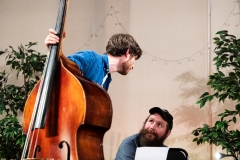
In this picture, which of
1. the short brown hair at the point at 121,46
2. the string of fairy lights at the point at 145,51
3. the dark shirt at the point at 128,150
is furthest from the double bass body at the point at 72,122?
the string of fairy lights at the point at 145,51

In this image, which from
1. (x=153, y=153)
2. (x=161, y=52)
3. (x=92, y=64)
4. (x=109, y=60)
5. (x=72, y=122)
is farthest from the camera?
(x=161, y=52)

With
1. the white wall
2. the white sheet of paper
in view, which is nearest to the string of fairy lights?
the white wall

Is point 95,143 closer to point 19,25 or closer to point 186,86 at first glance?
point 186,86

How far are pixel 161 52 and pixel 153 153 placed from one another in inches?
83.8

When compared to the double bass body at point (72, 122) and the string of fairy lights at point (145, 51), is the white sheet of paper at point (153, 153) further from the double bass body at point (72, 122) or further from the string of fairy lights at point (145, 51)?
the string of fairy lights at point (145, 51)

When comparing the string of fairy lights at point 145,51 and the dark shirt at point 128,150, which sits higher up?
the string of fairy lights at point 145,51

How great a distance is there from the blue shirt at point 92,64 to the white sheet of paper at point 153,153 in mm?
410

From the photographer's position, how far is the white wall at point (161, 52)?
3.23m

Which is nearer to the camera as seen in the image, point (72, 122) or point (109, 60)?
point (72, 122)

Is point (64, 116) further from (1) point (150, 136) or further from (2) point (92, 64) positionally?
(1) point (150, 136)

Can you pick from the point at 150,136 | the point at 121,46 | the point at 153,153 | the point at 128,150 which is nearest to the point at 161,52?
the point at 150,136

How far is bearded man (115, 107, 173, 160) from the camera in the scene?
238 centimetres

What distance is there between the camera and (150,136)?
2.53 meters

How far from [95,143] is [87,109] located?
164 mm
